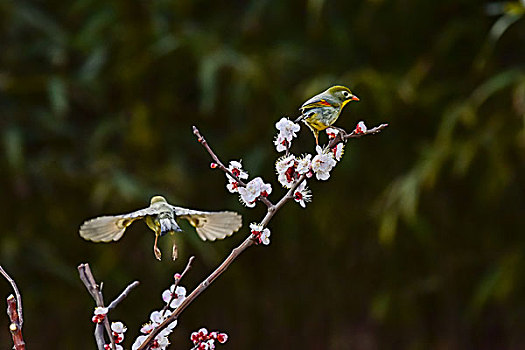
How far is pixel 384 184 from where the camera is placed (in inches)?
59.4

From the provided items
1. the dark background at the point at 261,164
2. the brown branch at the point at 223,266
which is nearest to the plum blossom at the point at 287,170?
the brown branch at the point at 223,266

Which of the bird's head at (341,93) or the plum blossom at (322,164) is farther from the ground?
the bird's head at (341,93)

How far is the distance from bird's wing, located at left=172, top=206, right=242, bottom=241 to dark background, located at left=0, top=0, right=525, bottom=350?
3.47ft

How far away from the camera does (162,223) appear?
331mm

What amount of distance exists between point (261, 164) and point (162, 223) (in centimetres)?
113

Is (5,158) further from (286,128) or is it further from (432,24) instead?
(286,128)

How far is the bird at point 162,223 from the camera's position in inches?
12.9

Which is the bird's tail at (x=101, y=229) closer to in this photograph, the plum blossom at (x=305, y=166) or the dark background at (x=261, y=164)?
the plum blossom at (x=305, y=166)

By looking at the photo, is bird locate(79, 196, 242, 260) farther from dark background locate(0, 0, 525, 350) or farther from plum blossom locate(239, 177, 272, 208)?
dark background locate(0, 0, 525, 350)

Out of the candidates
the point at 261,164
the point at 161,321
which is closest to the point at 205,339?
the point at 161,321

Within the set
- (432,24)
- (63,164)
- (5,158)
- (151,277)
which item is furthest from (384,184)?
(5,158)

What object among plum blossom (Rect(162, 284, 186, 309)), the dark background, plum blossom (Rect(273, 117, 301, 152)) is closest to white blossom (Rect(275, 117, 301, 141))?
plum blossom (Rect(273, 117, 301, 152))

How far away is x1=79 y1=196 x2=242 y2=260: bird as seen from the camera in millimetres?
328

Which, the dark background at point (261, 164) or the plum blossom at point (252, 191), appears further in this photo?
the dark background at point (261, 164)
